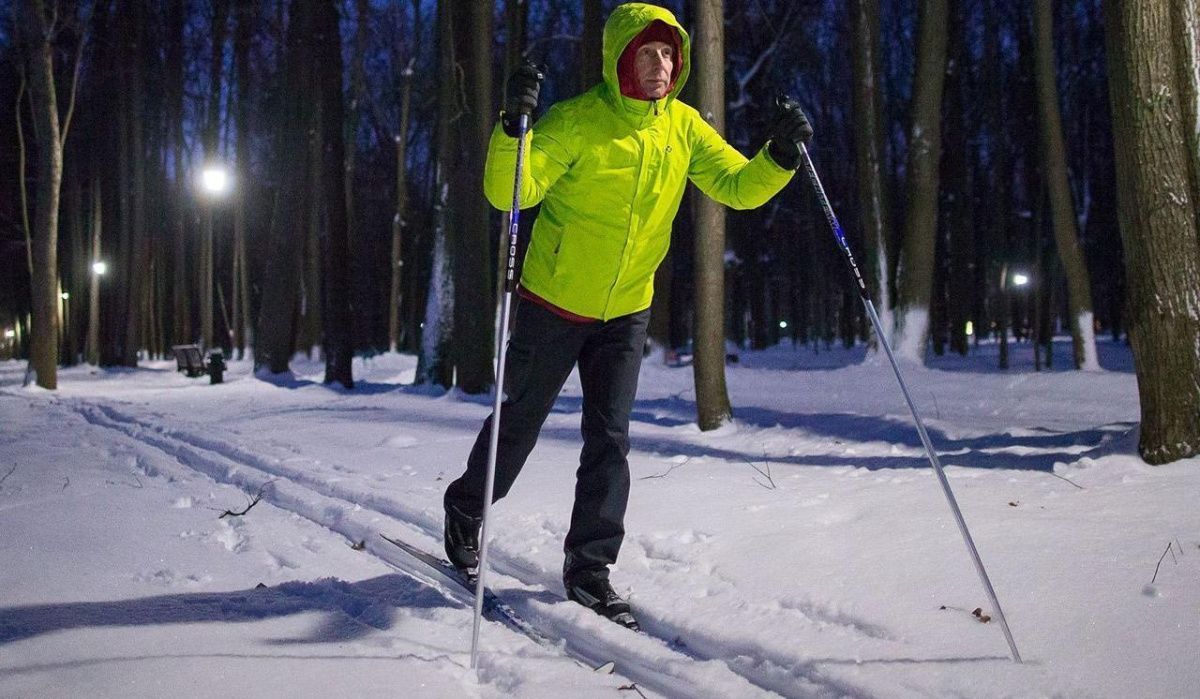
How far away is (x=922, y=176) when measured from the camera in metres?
14.7

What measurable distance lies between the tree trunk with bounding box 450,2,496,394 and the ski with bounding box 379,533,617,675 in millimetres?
8378

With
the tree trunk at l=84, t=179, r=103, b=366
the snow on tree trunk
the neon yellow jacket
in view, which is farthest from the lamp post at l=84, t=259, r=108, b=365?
the neon yellow jacket

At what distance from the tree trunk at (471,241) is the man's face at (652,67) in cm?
949

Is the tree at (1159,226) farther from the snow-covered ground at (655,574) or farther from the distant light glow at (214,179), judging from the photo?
the distant light glow at (214,179)

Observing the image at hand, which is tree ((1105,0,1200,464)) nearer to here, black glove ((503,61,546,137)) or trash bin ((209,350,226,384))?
black glove ((503,61,546,137))

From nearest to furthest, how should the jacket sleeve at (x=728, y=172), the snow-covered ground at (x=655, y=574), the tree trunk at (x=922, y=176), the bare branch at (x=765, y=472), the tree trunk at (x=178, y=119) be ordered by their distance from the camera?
the snow-covered ground at (x=655, y=574) < the jacket sleeve at (x=728, y=172) < the bare branch at (x=765, y=472) < the tree trunk at (x=922, y=176) < the tree trunk at (x=178, y=119)

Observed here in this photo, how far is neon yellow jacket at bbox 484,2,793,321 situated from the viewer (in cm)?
337

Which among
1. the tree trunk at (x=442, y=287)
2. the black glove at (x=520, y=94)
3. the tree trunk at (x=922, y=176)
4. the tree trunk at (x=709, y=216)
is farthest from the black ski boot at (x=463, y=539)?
the tree trunk at (x=922, y=176)

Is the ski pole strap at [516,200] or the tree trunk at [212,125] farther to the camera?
the tree trunk at [212,125]

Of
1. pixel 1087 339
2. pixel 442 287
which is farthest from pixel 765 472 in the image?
pixel 1087 339

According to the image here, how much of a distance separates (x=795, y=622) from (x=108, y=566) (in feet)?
9.16

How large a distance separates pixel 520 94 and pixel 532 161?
231 mm

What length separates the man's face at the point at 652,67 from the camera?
3385 millimetres

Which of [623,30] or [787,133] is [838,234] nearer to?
[787,133]
